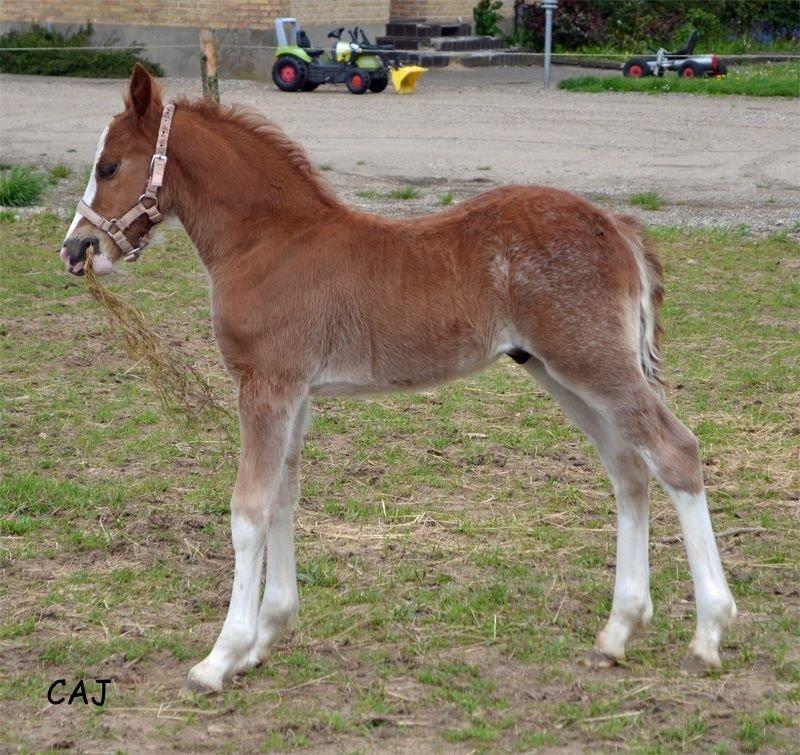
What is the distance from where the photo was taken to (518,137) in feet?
50.7

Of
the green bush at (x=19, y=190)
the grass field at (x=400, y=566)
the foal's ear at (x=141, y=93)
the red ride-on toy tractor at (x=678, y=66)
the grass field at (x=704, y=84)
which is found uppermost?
the foal's ear at (x=141, y=93)

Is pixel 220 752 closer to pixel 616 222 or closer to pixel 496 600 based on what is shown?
pixel 496 600

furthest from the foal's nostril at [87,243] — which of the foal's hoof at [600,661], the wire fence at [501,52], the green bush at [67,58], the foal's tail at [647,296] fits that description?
the green bush at [67,58]

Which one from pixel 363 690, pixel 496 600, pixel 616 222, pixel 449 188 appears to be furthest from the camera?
pixel 449 188

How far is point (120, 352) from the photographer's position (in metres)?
7.93

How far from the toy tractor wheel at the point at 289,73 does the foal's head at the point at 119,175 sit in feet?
48.6

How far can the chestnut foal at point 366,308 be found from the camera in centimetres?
419

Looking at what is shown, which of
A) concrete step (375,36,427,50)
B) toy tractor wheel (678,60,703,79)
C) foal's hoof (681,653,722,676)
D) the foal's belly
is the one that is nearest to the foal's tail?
the foal's belly

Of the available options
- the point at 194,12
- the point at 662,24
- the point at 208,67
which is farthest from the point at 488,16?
the point at 208,67

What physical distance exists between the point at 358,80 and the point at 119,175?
1500 cm

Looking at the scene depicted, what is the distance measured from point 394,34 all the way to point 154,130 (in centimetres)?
2020

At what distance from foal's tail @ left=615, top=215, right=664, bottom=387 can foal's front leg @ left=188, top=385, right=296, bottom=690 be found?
129cm

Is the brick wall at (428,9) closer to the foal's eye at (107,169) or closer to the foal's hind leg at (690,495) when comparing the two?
the foal's eye at (107,169)

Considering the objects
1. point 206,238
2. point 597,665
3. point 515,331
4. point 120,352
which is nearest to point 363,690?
point 597,665
